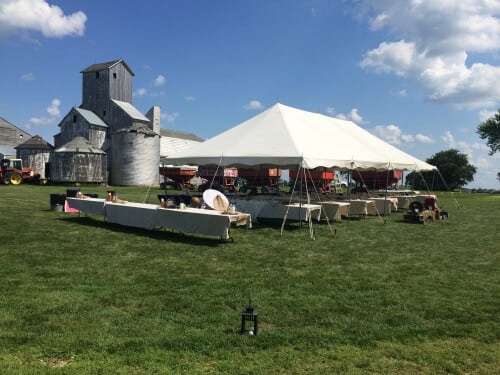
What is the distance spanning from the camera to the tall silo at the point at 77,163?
34.2m

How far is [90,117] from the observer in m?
38.9

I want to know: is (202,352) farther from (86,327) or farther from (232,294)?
(232,294)

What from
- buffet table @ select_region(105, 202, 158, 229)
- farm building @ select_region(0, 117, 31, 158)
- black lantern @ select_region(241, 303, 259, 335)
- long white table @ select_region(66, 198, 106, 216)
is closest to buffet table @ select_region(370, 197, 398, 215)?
buffet table @ select_region(105, 202, 158, 229)

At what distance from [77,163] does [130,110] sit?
833 centimetres

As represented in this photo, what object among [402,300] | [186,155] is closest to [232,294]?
[402,300]

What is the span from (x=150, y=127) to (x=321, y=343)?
40.2 meters

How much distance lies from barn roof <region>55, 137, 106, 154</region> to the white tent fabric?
22.8 m

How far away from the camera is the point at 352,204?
601 inches

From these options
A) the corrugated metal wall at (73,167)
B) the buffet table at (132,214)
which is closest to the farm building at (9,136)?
the corrugated metal wall at (73,167)

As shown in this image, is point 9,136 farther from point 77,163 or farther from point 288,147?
point 288,147

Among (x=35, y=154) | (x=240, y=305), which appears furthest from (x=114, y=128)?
(x=240, y=305)

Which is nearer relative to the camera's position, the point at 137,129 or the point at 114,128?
the point at 137,129

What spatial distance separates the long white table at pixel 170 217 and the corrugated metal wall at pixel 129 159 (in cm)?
2564

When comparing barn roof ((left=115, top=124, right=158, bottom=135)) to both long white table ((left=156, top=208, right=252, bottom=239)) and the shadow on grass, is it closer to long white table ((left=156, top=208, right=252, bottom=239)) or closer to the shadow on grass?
the shadow on grass
